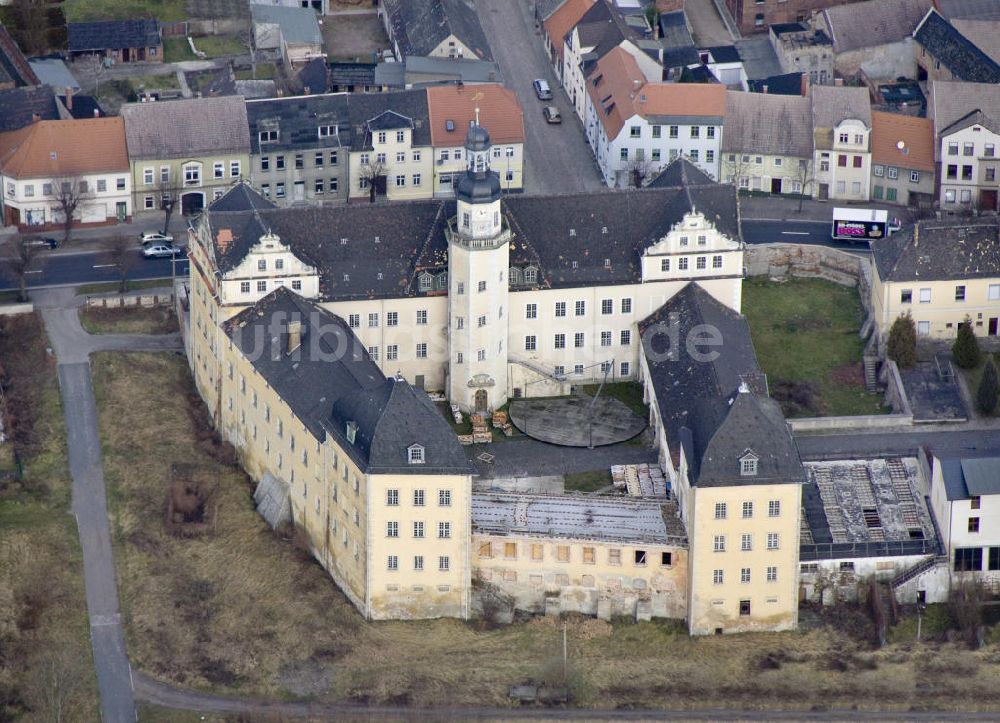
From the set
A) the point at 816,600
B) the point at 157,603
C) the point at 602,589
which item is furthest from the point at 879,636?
the point at 157,603

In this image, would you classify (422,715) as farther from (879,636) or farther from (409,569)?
(879,636)

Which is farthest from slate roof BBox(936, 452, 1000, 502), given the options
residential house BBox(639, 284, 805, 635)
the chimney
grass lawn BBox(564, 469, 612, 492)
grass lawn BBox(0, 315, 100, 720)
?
grass lawn BBox(0, 315, 100, 720)

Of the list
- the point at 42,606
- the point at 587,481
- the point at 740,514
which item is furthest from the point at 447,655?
the point at 42,606

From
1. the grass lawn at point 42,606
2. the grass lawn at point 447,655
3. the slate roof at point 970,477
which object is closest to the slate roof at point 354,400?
the grass lawn at point 447,655

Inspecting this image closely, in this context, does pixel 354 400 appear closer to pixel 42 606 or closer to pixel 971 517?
pixel 42 606

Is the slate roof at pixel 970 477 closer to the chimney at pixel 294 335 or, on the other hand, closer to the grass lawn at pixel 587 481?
the grass lawn at pixel 587 481

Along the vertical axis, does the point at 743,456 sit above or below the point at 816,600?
above

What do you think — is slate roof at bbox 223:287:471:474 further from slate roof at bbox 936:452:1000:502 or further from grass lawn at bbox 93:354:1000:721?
slate roof at bbox 936:452:1000:502
